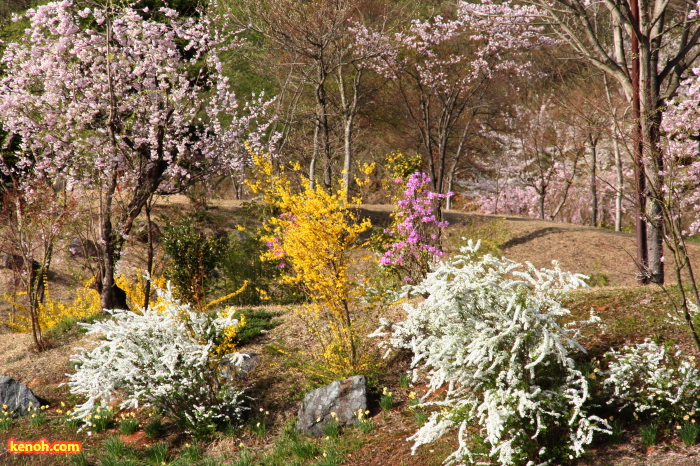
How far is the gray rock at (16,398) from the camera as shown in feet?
21.0

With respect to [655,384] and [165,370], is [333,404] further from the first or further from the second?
[655,384]

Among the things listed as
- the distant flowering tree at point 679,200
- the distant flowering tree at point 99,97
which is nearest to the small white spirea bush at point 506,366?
the distant flowering tree at point 679,200

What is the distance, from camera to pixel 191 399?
543 centimetres

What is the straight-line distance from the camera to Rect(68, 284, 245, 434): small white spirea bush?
5172 mm

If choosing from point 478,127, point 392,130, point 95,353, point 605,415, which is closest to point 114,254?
point 95,353

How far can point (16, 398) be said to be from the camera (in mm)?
6469

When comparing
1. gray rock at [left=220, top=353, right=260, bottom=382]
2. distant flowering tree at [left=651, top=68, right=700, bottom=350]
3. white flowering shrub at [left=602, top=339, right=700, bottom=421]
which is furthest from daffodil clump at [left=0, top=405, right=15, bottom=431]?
distant flowering tree at [left=651, top=68, right=700, bottom=350]

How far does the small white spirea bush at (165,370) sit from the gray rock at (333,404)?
631mm

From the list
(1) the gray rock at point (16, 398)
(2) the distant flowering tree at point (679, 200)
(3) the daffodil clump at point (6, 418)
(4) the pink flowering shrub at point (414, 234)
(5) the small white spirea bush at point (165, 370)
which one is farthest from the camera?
(4) the pink flowering shrub at point (414, 234)

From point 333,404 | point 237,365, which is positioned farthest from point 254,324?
point 333,404

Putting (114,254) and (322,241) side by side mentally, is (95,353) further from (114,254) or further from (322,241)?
(114,254)

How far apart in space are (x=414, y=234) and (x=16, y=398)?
5096mm

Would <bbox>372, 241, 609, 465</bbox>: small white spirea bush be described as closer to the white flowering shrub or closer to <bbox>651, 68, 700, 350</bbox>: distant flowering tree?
→ the white flowering shrub

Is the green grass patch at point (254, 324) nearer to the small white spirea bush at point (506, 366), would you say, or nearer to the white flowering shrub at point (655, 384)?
the small white spirea bush at point (506, 366)
